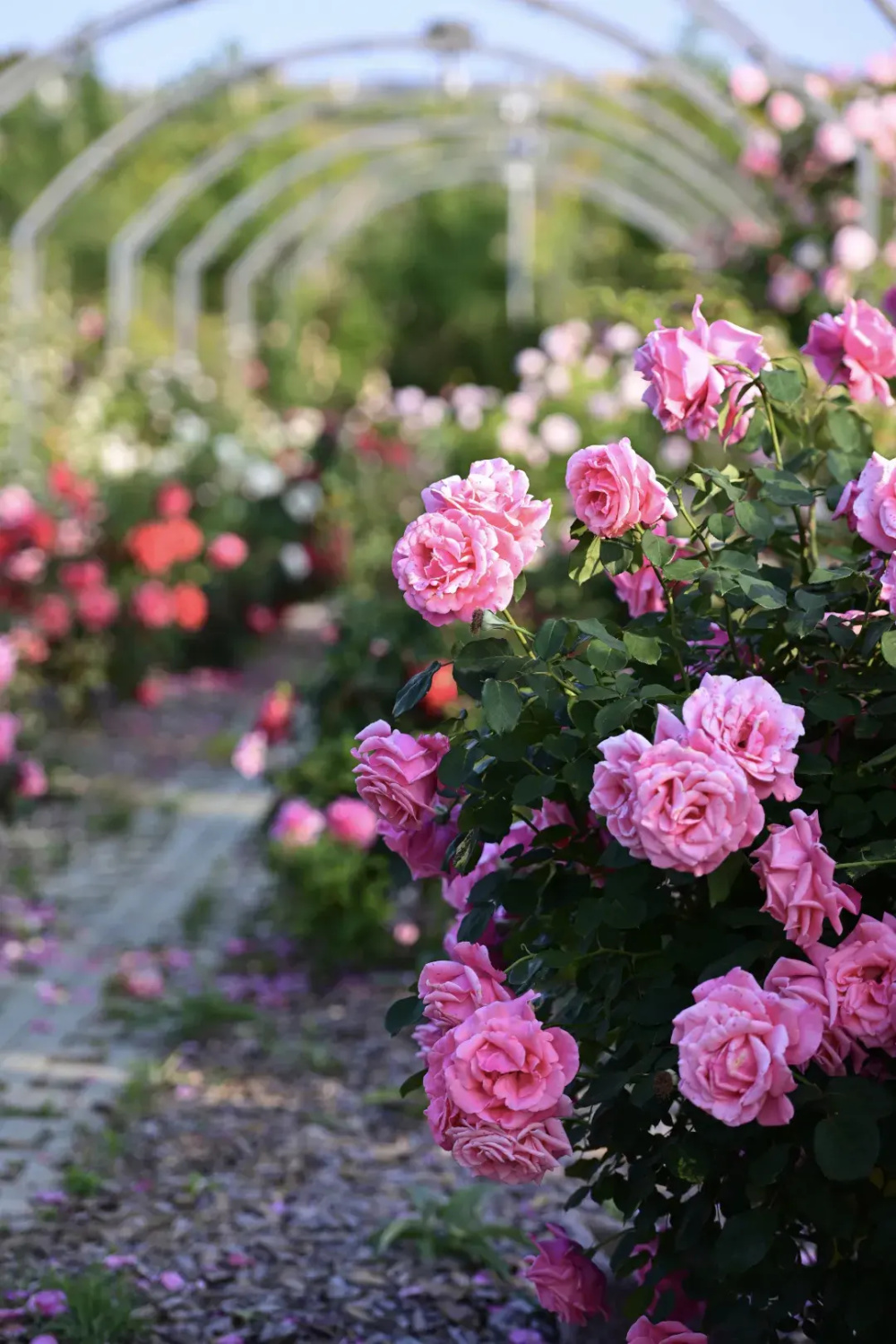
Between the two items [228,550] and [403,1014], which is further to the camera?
[228,550]

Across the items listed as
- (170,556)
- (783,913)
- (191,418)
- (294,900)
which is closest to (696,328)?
(783,913)

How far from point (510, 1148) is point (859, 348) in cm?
106

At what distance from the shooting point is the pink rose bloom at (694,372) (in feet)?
5.81

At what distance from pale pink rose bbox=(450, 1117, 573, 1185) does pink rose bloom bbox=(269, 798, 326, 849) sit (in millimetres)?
2369

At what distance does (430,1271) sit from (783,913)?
48.6 inches

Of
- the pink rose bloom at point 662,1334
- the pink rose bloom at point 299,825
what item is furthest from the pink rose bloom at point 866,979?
the pink rose bloom at point 299,825

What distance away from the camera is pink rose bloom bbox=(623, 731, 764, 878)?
1357mm

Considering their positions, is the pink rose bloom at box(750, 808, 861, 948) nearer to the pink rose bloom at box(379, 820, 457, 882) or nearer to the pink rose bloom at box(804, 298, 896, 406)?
the pink rose bloom at box(379, 820, 457, 882)

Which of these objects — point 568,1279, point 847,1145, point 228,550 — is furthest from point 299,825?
point 228,550

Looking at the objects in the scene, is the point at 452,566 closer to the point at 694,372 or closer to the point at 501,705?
the point at 501,705

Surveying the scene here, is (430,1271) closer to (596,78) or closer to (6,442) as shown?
(6,442)

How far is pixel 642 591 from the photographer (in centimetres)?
189

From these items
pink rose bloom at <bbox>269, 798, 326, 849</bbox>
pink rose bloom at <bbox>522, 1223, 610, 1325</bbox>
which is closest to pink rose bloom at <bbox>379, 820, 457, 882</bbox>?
pink rose bloom at <bbox>522, 1223, 610, 1325</bbox>

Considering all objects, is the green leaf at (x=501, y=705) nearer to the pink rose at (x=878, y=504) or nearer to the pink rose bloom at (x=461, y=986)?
the pink rose bloom at (x=461, y=986)
